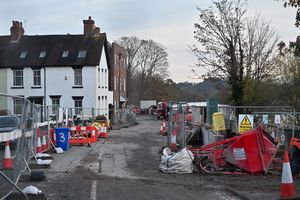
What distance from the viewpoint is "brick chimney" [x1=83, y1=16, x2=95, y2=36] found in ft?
178

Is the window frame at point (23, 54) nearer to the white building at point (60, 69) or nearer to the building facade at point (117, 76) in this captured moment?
the white building at point (60, 69)

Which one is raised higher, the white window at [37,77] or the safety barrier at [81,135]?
the white window at [37,77]

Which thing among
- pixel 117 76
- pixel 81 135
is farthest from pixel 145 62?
pixel 81 135

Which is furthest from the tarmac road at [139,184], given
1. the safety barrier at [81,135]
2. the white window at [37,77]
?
the white window at [37,77]

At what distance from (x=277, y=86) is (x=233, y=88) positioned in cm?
340

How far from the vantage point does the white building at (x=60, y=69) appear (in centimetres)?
5153

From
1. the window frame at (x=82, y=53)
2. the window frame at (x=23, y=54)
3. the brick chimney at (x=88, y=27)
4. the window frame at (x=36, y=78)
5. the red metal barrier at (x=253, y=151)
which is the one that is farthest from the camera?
the brick chimney at (x=88, y=27)

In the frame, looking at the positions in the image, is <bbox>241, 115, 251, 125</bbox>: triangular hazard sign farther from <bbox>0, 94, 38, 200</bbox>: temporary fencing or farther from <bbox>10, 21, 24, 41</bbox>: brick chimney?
<bbox>10, 21, 24, 41</bbox>: brick chimney

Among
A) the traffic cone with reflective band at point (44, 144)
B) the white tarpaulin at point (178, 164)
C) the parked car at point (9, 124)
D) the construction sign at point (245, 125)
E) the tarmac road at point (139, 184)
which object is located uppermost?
the parked car at point (9, 124)

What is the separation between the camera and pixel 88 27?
180ft

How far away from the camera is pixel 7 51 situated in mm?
54469

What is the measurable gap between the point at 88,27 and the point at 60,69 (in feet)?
20.3

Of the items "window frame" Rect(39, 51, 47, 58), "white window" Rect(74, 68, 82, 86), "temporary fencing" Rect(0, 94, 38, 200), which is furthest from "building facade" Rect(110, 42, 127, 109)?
"temporary fencing" Rect(0, 94, 38, 200)

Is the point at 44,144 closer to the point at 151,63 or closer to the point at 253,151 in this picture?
the point at 253,151
